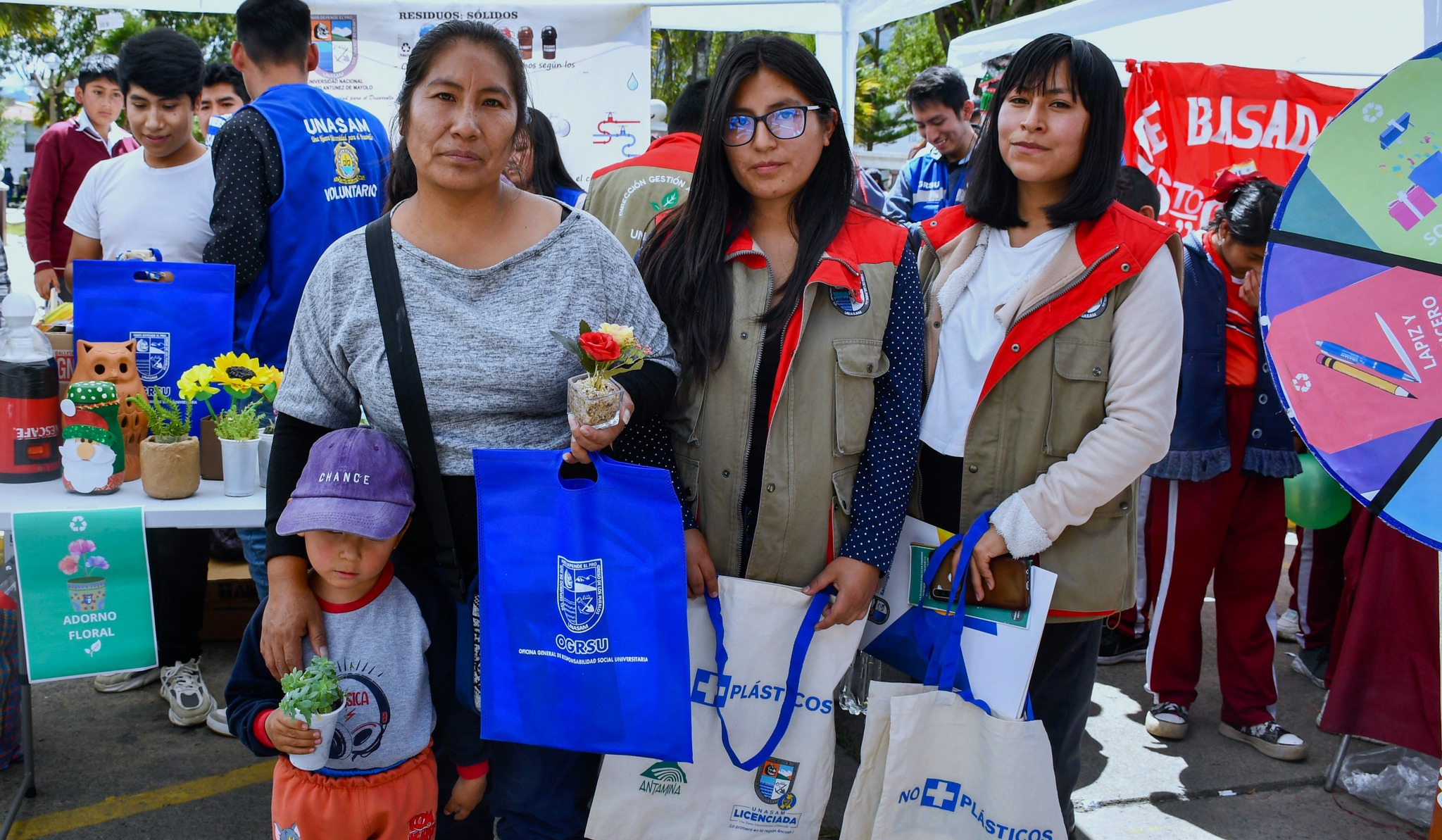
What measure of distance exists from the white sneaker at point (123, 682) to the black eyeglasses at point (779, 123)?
297 centimetres

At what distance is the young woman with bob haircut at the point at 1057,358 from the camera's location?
7.20ft

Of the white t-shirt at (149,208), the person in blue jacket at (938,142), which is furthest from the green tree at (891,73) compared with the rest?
the white t-shirt at (149,208)

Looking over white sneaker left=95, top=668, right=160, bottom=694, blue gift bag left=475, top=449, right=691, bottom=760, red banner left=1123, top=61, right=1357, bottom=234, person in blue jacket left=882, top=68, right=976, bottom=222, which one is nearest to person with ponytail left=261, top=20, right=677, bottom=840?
blue gift bag left=475, top=449, right=691, bottom=760

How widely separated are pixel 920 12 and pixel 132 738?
18.9ft

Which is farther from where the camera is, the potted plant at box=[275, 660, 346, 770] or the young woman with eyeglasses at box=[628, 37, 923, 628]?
the young woman with eyeglasses at box=[628, 37, 923, 628]

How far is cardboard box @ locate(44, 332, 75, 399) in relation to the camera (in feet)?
8.82

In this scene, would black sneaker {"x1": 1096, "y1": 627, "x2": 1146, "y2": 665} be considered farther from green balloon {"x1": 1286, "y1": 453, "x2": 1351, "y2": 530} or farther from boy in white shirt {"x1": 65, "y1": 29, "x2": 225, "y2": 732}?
boy in white shirt {"x1": 65, "y1": 29, "x2": 225, "y2": 732}

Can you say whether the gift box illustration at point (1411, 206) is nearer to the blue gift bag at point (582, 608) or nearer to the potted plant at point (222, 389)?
the blue gift bag at point (582, 608)

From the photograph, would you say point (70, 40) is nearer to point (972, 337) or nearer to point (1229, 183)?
point (1229, 183)

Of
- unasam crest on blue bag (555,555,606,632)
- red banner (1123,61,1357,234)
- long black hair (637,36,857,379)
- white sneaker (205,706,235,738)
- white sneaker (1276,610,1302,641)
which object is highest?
red banner (1123,61,1357,234)

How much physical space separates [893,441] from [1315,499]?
2.65 metres

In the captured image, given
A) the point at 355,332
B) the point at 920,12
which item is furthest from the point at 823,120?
the point at 920,12

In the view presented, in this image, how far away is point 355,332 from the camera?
191 cm

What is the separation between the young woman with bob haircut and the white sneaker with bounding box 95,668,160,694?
9.85ft
